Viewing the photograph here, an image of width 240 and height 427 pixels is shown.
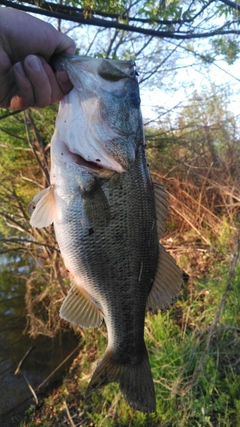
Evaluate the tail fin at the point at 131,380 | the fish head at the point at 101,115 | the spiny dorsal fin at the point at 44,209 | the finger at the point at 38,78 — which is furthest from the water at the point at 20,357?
the finger at the point at 38,78

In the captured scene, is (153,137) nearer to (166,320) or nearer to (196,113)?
(196,113)

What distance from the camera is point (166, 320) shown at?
5.13 meters

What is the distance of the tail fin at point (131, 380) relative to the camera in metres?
1.78

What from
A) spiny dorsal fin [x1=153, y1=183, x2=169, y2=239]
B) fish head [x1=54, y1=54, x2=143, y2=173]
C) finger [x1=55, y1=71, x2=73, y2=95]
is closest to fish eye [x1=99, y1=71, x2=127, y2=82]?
fish head [x1=54, y1=54, x2=143, y2=173]

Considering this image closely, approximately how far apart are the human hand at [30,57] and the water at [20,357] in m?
5.03

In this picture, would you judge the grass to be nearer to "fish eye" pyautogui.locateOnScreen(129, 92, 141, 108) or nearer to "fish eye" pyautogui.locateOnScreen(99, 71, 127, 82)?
"fish eye" pyautogui.locateOnScreen(129, 92, 141, 108)

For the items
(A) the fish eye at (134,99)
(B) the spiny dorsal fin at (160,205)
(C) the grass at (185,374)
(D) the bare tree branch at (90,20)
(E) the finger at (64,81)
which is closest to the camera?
(E) the finger at (64,81)

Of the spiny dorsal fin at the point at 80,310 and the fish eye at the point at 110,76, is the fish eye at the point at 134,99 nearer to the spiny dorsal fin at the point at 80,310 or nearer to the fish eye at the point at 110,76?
the fish eye at the point at 110,76

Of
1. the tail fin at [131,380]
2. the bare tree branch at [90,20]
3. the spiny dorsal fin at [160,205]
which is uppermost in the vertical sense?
the bare tree branch at [90,20]

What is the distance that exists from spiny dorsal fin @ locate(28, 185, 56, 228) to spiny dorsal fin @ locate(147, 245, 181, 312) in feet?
2.04

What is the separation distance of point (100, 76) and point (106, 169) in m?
0.44

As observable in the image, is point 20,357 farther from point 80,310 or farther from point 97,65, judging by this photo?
point 97,65

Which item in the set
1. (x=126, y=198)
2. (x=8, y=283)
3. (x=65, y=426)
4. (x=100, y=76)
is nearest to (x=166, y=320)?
(x=65, y=426)

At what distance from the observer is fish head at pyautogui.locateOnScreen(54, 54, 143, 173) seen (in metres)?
1.55
